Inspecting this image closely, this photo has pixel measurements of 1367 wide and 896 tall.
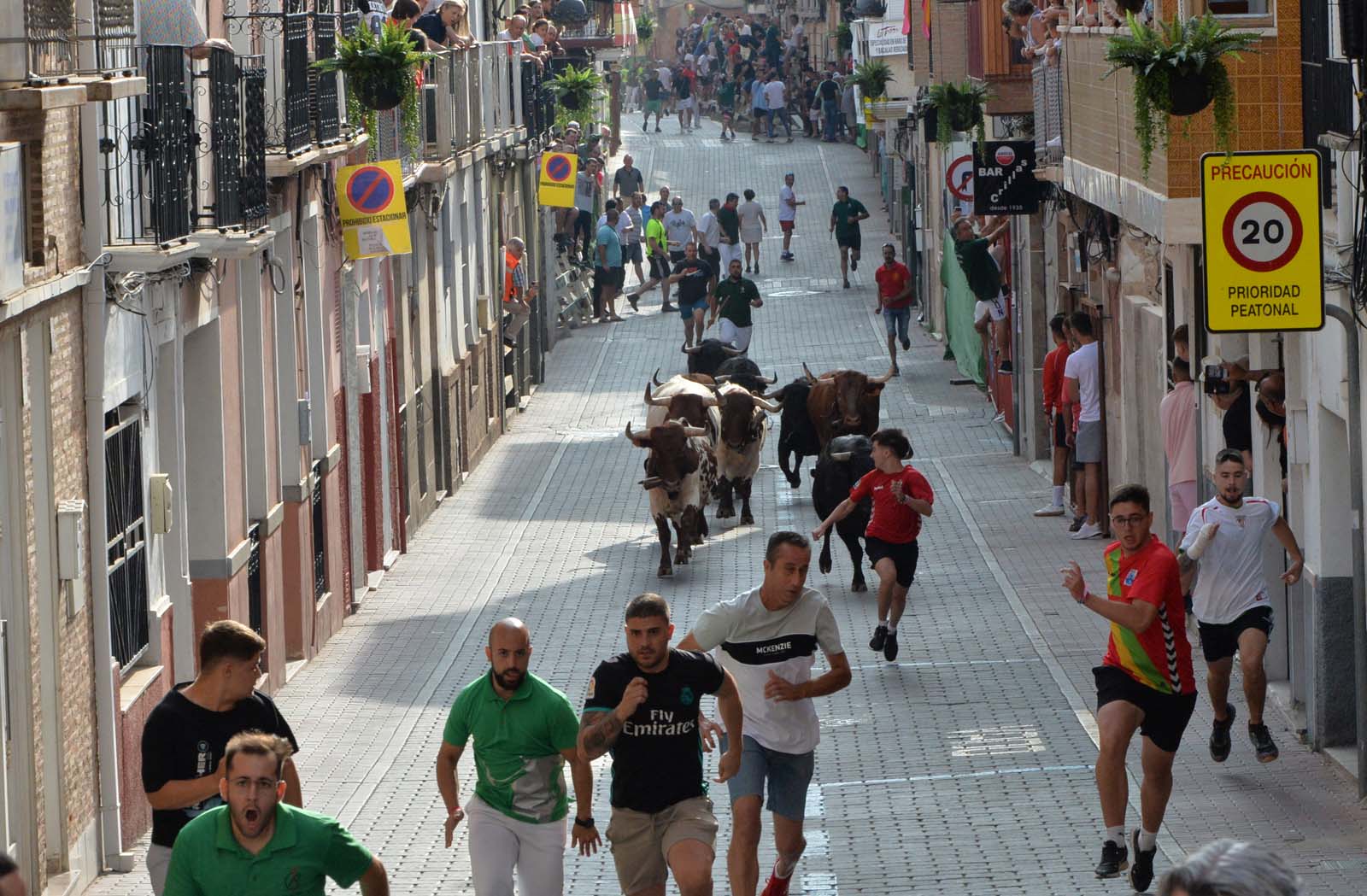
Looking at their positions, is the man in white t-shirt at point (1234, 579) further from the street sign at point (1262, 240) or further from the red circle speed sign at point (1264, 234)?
the red circle speed sign at point (1264, 234)

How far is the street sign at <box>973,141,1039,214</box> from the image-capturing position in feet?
86.2

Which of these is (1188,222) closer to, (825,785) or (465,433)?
(825,785)

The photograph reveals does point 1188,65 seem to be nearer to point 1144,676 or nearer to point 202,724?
point 1144,676

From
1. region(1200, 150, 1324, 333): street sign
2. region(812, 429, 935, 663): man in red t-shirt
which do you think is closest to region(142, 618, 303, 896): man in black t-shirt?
region(1200, 150, 1324, 333): street sign

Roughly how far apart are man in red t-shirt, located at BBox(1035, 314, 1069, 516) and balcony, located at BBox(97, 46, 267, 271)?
32.6 feet

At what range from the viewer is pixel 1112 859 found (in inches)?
456

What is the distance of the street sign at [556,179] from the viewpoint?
35.0m

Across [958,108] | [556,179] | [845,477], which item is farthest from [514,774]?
[556,179]

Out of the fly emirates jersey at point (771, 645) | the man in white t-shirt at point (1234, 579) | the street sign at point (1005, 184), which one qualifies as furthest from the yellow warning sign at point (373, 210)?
the fly emirates jersey at point (771, 645)

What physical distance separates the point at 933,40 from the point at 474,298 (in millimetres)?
8124

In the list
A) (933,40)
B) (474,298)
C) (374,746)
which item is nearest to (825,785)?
(374,746)

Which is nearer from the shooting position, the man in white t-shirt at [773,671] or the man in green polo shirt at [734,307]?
the man in white t-shirt at [773,671]

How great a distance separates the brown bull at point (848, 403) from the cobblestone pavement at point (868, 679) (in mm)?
1103

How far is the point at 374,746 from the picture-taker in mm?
15961
